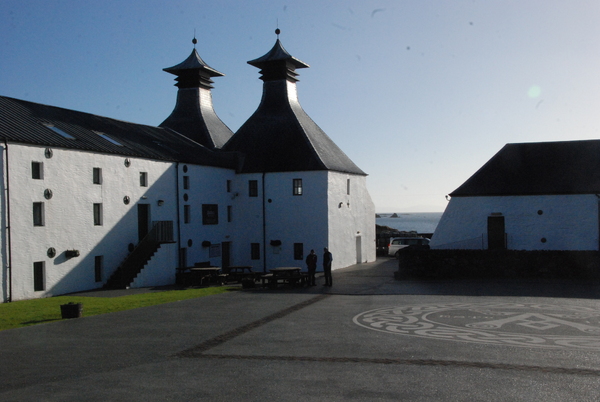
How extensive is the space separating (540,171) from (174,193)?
71.6 ft

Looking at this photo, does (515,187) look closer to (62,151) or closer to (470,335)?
(470,335)

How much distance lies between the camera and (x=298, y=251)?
40.7 meters

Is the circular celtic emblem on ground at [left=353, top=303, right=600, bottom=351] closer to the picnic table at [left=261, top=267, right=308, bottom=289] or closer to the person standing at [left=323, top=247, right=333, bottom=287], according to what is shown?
the person standing at [left=323, top=247, right=333, bottom=287]

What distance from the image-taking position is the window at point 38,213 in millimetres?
26969

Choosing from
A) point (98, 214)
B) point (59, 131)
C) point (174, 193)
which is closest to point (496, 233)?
point (174, 193)

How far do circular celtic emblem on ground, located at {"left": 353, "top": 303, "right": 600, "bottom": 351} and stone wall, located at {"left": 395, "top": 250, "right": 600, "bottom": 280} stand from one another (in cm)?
967

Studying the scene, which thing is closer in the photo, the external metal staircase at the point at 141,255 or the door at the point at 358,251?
the external metal staircase at the point at 141,255

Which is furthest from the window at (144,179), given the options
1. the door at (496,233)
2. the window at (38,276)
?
the door at (496,233)

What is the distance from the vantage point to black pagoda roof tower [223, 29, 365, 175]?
137ft

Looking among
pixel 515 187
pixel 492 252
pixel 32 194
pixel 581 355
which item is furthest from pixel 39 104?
pixel 581 355

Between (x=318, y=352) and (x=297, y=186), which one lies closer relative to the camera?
(x=318, y=352)

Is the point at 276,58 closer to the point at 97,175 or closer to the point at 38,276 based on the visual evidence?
the point at 97,175

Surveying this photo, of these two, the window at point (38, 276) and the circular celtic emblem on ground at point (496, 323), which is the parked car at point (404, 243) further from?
the window at point (38, 276)

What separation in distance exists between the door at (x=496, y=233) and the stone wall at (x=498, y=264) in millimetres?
5418
